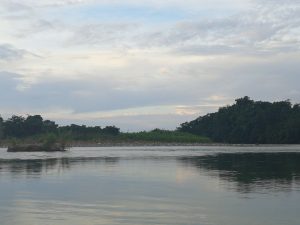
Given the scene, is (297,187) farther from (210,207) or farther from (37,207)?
(37,207)

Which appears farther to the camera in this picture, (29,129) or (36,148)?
(29,129)

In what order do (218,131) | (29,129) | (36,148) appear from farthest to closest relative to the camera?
(218,131), (29,129), (36,148)

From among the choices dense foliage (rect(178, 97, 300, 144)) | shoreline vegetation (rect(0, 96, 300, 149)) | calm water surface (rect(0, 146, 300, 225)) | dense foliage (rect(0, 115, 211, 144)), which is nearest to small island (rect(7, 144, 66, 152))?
shoreline vegetation (rect(0, 96, 300, 149))

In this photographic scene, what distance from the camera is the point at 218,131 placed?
458ft

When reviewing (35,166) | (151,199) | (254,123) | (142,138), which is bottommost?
(151,199)

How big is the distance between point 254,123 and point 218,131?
15.5 metres

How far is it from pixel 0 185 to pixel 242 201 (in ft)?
39.2

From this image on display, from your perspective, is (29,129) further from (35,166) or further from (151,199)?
(151,199)

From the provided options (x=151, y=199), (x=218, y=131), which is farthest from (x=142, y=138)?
(x=151, y=199)

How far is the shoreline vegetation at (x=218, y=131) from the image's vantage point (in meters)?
118

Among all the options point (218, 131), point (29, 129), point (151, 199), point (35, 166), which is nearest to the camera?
point (151, 199)

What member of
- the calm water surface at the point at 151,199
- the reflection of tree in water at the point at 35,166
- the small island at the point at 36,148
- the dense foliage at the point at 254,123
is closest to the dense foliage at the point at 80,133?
the dense foliage at the point at 254,123

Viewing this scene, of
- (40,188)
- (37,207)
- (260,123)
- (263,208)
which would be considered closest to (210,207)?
(263,208)

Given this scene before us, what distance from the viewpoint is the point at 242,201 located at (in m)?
19.4
